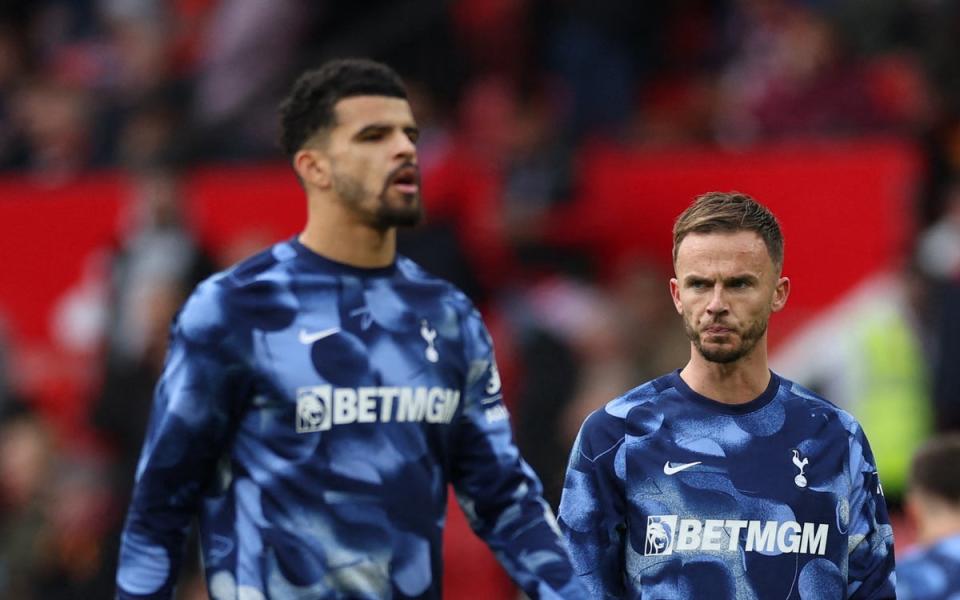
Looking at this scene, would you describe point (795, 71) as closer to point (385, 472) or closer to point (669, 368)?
point (669, 368)

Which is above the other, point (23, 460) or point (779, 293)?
point (23, 460)

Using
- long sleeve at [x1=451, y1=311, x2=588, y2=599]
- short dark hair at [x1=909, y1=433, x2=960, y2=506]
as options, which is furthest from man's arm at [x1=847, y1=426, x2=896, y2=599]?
short dark hair at [x1=909, y1=433, x2=960, y2=506]

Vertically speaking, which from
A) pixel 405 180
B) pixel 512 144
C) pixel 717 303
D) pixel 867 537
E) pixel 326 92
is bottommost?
pixel 867 537

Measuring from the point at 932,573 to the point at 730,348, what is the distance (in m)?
2.21

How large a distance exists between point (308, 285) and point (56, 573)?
18.5 ft

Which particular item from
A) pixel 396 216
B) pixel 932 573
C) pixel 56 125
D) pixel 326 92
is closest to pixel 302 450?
pixel 396 216

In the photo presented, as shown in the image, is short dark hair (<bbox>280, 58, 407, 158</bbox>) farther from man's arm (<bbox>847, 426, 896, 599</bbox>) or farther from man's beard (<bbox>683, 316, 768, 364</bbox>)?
man's arm (<bbox>847, 426, 896, 599</bbox>)

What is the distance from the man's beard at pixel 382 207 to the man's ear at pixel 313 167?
67mm

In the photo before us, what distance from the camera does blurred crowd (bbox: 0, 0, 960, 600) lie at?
9930mm

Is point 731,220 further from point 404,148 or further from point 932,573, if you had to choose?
point 932,573

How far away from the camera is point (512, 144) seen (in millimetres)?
11180

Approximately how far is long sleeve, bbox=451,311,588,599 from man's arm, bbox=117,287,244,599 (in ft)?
2.26

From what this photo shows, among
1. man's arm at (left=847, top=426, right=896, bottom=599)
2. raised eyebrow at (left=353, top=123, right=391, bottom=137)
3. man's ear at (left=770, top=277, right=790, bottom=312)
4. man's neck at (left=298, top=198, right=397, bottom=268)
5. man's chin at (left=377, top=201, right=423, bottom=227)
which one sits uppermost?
raised eyebrow at (left=353, top=123, right=391, bottom=137)

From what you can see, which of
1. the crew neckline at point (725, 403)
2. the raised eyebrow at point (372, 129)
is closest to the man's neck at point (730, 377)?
the crew neckline at point (725, 403)
